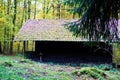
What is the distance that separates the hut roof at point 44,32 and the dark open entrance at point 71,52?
26.6 inches

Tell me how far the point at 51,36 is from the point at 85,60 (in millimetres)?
3558

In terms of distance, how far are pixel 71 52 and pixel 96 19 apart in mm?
15699

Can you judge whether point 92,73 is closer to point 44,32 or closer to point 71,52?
point 71,52

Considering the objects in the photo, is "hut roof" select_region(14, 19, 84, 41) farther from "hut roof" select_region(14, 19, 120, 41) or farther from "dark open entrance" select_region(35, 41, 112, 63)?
"dark open entrance" select_region(35, 41, 112, 63)

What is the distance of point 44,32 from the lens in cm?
2484

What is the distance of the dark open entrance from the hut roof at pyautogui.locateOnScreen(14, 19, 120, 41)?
2.21ft

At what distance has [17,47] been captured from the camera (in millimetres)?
43719

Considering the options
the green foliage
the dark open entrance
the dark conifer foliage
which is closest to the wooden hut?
the dark open entrance

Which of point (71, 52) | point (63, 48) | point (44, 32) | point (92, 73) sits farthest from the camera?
point (44, 32)

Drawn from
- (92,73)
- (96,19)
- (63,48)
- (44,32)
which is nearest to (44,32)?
(44,32)

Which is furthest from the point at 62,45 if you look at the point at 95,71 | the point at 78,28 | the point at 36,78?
the point at 78,28

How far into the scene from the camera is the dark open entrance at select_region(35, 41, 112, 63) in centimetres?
2322

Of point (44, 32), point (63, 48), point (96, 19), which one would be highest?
point (96, 19)

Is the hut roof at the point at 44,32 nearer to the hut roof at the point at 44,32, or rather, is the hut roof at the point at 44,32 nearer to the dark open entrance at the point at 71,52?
the hut roof at the point at 44,32
